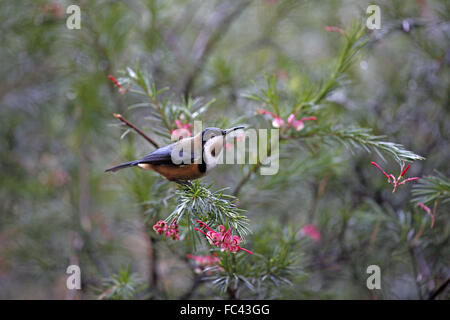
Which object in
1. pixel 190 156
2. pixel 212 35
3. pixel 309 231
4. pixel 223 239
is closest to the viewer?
pixel 223 239

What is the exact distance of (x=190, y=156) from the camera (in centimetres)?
83

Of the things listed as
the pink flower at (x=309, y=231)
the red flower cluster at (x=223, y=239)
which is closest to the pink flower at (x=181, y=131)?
the red flower cluster at (x=223, y=239)

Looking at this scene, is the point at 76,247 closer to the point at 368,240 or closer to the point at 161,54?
the point at 161,54

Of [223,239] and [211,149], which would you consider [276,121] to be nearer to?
[211,149]

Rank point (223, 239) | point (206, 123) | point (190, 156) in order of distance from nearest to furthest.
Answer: point (223, 239)
point (190, 156)
point (206, 123)

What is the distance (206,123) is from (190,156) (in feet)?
0.57

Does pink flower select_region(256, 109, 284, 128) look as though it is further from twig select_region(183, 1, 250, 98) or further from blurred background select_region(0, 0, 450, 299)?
twig select_region(183, 1, 250, 98)

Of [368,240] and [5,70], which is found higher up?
[5,70]

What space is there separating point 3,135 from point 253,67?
48.4 inches

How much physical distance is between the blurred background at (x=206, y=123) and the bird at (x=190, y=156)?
0.43ft

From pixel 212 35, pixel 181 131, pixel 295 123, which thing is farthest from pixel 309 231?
pixel 212 35

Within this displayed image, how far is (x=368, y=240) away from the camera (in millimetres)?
1278
